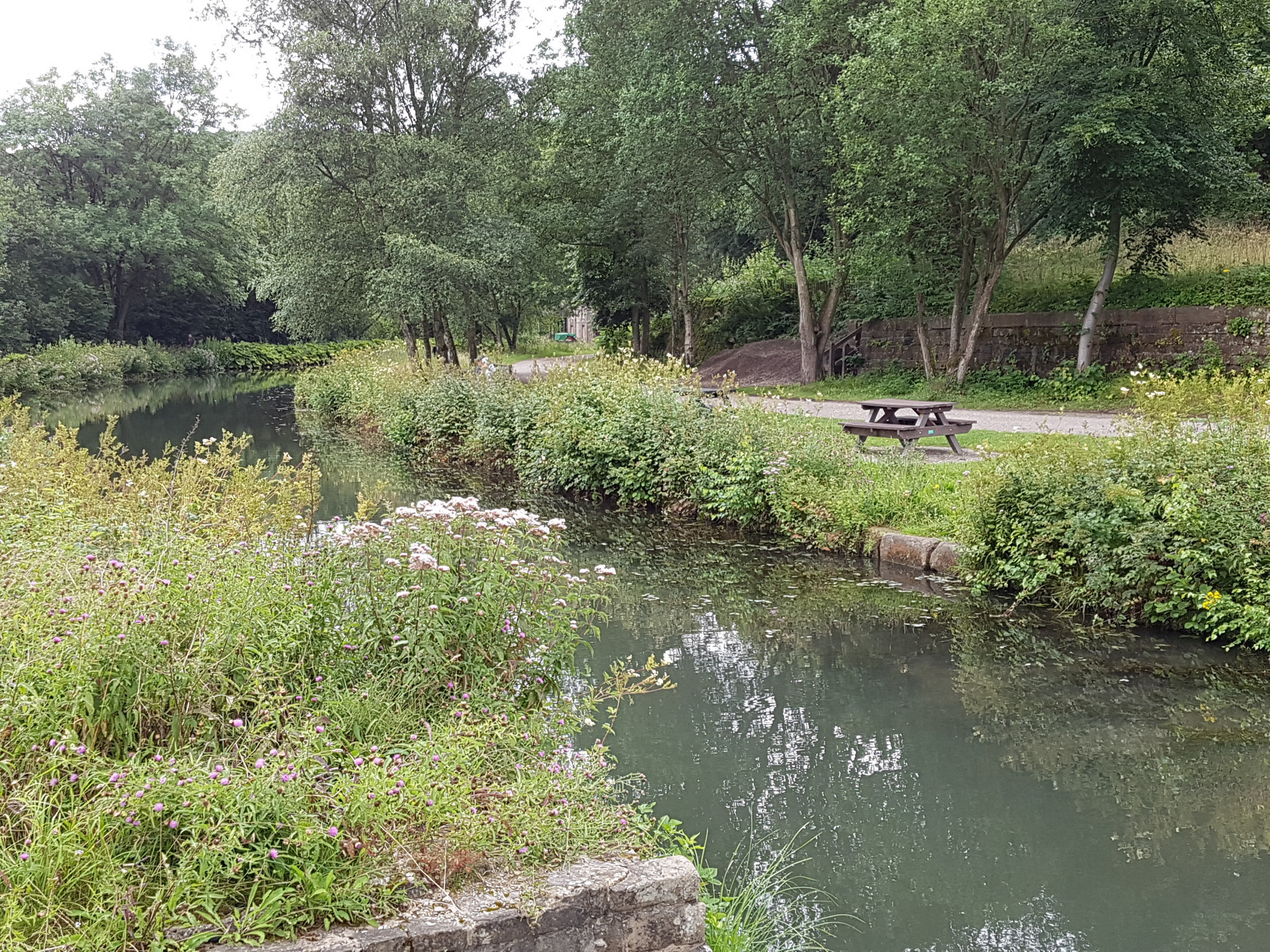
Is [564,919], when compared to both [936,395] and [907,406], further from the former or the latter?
[936,395]

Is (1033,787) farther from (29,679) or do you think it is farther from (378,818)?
(29,679)

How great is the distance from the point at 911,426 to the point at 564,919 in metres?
10.2

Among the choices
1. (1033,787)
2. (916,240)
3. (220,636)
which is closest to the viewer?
(220,636)

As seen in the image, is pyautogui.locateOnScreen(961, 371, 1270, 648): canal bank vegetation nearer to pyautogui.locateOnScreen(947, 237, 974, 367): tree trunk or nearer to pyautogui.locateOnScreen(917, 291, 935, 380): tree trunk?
pyautogui.locateOnScreen(947, 237, 974, 367): tree trunk

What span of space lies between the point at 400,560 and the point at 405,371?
59.9 ft

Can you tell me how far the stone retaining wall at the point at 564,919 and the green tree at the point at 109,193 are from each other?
148 feet

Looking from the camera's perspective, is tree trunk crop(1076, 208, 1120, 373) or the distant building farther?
the distant building

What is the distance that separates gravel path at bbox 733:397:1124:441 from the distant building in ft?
93.3

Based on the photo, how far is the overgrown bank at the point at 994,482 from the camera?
687 centimetres

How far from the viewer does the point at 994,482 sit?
807cm

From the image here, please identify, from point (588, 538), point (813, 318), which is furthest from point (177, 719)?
point (813, 318)

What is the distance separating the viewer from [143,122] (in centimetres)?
4684

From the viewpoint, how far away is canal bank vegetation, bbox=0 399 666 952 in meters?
2.73

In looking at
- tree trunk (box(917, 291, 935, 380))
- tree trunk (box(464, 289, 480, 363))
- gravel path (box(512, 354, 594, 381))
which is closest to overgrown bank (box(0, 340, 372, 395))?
gravel path (box(512, 354, 594, 381))
